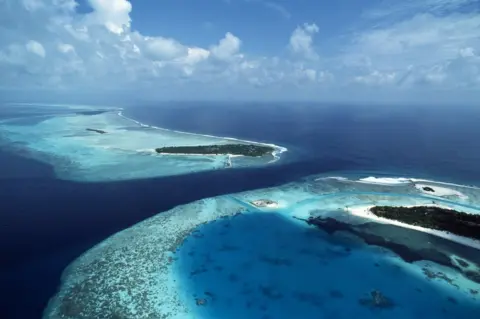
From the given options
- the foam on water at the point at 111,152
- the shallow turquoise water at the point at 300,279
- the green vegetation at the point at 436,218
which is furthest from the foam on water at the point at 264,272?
the foam on water at the point at 111,152

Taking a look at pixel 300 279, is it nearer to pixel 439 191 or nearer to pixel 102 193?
pixel 102 193

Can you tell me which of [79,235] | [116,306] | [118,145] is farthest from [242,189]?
[118,145]

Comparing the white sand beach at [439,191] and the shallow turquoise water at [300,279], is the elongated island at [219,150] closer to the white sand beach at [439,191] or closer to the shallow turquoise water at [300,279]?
the white sand beach at [439,191]

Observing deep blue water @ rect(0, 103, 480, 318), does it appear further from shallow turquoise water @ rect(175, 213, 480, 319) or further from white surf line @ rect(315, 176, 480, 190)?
shallow turquoise water @ rect(175, 213, 480, 319)

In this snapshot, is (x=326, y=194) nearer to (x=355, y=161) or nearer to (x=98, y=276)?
(x=355, y=161)

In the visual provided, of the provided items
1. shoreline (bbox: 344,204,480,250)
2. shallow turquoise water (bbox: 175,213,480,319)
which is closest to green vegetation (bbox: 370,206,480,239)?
shoreline (bbox: 344,204,480,250)
